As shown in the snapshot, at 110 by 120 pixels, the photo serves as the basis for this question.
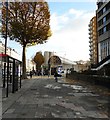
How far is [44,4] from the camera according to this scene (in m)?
44.7

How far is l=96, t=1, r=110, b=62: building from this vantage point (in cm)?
7331

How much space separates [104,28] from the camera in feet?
255

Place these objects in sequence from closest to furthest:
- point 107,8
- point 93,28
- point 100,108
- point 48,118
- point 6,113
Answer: point 48,118 → point 6,113 → point 100,108 → point 107,8 → point 93,28

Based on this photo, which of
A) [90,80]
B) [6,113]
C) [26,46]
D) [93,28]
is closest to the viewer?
[6,113]

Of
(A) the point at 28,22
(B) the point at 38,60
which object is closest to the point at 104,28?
(A) the point at 28,22

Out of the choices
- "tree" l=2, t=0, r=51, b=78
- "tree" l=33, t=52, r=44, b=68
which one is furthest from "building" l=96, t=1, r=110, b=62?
"tree" l=33, t=52, r=44, b=68

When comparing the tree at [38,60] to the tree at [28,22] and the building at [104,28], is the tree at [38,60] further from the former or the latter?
the tree at [28,22]

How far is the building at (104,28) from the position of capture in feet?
241

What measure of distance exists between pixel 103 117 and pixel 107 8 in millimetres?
67999

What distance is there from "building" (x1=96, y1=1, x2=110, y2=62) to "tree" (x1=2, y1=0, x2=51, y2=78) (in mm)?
30203

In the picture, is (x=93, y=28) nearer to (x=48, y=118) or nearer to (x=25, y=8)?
(x=25, y=8)

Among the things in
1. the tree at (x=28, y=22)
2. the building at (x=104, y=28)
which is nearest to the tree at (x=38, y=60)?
the building at (x=104, y=28)

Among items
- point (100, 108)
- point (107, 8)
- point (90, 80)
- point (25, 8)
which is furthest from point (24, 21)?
point (107, 8)

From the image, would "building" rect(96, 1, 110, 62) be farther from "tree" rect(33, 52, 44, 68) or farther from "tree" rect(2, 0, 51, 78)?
"tree" rect(33, 52, 44, 68)
